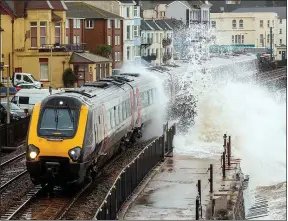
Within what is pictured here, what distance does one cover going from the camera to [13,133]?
2684cm

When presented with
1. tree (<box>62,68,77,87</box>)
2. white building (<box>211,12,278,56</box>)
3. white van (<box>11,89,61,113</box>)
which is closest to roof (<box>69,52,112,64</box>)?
tree (<box>62,68,77,87</box>)

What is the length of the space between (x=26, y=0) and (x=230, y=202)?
29.5 metres

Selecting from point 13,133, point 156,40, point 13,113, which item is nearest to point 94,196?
point 13,133

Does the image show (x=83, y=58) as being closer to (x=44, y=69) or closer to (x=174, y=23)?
(x=44, y=69)

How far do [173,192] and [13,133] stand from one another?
9.26m

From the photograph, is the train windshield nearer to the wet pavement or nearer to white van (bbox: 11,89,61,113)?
the wet pavement

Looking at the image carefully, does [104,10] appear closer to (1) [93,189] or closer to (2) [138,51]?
(2) [138,51]

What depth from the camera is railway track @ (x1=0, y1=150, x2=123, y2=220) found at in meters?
16.1

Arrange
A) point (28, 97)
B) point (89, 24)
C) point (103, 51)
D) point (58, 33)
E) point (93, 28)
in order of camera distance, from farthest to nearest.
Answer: point (93, 28) < point (89, 24) < point (103, 51) < point (58, 33) < point (28, 97)

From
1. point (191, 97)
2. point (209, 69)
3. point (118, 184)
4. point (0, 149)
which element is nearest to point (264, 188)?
point (0, 149)

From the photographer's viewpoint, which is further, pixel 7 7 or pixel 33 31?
pixel 33 31

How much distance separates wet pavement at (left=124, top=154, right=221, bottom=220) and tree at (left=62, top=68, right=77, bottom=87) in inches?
782

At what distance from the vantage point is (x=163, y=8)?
3012 inches

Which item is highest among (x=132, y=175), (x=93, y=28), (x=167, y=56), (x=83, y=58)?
(x=93, y=28)
